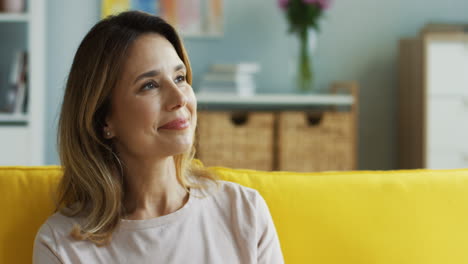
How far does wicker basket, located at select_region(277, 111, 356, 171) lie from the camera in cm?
330

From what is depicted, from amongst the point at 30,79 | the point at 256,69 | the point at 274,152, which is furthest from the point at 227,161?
the point at 30,79

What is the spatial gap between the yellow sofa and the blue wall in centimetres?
243

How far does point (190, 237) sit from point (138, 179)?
0.19 meters

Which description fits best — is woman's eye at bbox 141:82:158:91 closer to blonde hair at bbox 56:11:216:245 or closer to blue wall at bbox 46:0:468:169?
blonde hair at bbox 56:11:216:245

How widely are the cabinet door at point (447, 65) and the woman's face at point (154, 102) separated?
2.26 meters

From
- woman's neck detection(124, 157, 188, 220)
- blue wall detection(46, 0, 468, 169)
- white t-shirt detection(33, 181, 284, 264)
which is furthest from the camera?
blue wall detection(46, 0, 468, 169)

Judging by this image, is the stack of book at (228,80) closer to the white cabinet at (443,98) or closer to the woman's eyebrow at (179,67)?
the white cabinet at (443,98)

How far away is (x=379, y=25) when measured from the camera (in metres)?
3.75

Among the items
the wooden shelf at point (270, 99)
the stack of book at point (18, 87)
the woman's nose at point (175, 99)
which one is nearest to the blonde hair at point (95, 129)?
the woman's nose at point (175, 99)

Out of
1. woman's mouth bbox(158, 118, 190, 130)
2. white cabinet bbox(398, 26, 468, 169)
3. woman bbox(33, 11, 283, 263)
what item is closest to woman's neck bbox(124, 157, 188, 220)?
woman bbox(33, 11, 283, 263)

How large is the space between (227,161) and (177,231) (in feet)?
6.84

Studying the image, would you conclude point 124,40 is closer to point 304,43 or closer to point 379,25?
point 304,43

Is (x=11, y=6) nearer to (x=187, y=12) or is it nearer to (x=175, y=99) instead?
(x=187, y=12)

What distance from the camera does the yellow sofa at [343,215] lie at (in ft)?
4.15
